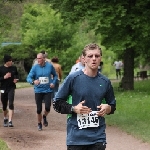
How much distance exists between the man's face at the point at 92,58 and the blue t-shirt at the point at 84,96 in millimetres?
149

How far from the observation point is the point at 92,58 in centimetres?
588

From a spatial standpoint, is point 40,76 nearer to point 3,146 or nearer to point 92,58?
point 3,146

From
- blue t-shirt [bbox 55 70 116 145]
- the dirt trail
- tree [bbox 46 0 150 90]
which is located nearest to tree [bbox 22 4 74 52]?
tree [bbox 46 0 150 90]

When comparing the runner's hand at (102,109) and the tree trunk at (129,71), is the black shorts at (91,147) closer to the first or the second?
the runner's hand at (102,109)

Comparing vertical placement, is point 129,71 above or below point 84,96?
below

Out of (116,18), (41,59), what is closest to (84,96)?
(41,59)

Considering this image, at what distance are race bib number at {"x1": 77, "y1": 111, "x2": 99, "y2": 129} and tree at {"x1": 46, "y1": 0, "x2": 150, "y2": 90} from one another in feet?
61.3

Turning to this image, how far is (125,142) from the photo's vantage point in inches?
450

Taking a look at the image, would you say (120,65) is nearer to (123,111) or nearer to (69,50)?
(69,50)

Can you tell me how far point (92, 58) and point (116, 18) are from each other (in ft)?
63.6

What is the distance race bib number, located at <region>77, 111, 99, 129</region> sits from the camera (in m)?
5.93

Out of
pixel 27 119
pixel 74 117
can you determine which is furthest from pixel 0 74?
pixel 74 117

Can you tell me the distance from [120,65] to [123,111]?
1144 inches

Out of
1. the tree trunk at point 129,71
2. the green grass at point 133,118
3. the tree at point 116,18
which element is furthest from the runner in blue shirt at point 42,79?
the tree trunk at point 129,71
